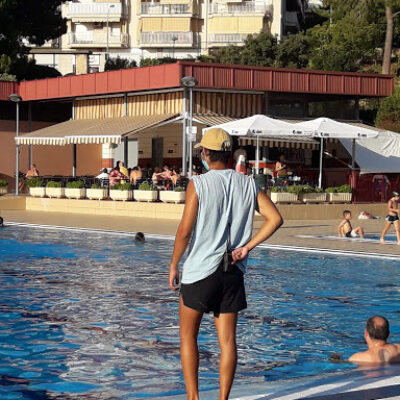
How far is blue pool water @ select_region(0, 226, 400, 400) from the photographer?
721cm

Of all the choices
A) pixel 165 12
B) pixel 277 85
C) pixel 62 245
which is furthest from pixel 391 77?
pixel 165 12

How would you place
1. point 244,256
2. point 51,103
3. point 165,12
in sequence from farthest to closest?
1. point 165,12
2. point 51,103
3. point 244,256

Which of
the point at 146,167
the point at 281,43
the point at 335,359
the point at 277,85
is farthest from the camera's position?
the point at 281,43

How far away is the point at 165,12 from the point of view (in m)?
80.8

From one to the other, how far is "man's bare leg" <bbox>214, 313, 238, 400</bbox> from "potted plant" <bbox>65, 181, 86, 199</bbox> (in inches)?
946

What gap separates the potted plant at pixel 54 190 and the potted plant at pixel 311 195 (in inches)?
340

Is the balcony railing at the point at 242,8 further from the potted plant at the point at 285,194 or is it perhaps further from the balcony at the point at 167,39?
the potted plant at the point at 285,194

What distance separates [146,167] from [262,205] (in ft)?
101

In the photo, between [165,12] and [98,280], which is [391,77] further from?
[165,12]

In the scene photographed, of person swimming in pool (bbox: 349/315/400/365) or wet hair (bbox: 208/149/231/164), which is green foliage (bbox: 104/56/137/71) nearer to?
person swimming in pool (bbox: 349/315/400/365)

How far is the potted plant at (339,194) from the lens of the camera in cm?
2666

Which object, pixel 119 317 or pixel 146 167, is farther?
pixel 146 167

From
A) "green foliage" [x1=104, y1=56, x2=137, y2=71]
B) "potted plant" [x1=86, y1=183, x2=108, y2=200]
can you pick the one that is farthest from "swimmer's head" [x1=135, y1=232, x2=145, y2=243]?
"green foliage" [x1=104, y1=56, x2=137, y2=71]

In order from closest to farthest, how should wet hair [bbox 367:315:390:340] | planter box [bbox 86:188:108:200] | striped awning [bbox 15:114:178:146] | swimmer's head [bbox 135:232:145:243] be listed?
wet hair [bbox 367:315:390:340], swimmer's head [bbox 135:232:145:243], planter box [bbox 86:188:108:200], striped awning [bbox 15:114:178:146]
